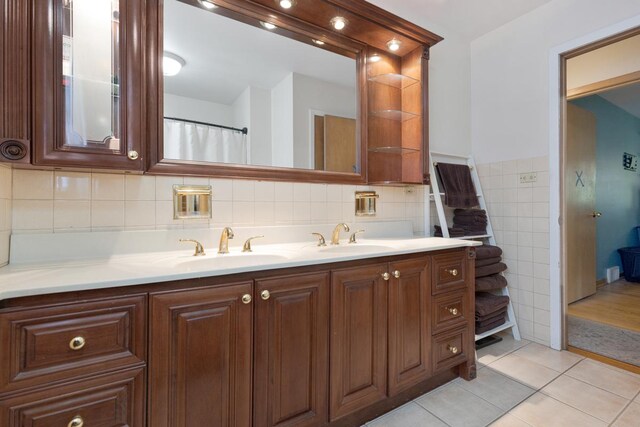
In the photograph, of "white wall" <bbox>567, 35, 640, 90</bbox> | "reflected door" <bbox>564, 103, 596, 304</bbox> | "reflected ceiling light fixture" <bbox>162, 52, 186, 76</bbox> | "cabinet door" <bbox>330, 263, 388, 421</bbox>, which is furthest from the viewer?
"reflected door" <bbox>564, 103, 596, 304</bbox>

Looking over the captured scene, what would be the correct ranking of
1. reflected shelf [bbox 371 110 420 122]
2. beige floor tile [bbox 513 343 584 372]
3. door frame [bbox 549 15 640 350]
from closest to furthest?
beige floor tile [bbox 513 343 584 372] < reflected shelf [bbox 371 110 420 122] < door frame [bbox 549 15 640 350]

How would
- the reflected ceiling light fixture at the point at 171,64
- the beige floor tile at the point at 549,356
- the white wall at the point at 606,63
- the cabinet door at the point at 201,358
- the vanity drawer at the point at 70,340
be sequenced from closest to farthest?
the vanity drawer at the point at 70,340
the cabinet door at the point at 201,358
the reflected ceiling light fixture at the point at 171,64
the beige floor tile at the point at 549,356
the white wall at the point at 606,63

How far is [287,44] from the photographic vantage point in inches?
68.3

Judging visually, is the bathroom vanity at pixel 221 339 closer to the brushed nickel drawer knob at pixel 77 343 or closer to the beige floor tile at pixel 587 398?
the brushed nickel drawer knob at pixel 77 343

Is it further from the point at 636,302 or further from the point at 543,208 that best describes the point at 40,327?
the point at 636,302

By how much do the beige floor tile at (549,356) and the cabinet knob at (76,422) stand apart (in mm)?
2464

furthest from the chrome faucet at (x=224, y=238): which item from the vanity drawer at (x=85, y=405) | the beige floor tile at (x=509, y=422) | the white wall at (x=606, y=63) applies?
the white wall at (x=606, y=63)

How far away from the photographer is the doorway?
84.9 inches

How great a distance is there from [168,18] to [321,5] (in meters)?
0.80

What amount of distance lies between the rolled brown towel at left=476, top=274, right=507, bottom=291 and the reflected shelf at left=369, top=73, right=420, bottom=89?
60.3 inches

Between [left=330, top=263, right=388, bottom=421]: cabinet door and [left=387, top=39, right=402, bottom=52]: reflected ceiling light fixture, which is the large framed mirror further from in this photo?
[left=330, top=263, right=388, bottom=421]: cabinet door

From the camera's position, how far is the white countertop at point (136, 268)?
31.6 inches

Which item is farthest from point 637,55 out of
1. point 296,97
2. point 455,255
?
point 296,97

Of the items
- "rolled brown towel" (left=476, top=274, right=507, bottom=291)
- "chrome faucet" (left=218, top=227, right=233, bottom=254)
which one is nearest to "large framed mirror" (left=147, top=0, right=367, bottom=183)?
"chrome faucet" (left=218, top=227, right=233, bottom=254)
